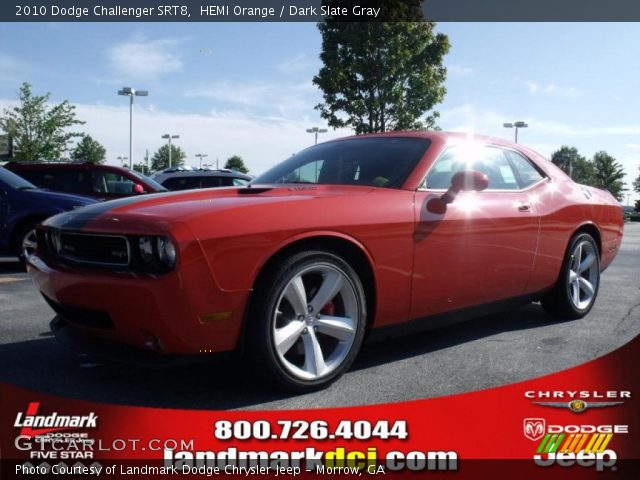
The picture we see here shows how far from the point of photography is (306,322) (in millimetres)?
3023

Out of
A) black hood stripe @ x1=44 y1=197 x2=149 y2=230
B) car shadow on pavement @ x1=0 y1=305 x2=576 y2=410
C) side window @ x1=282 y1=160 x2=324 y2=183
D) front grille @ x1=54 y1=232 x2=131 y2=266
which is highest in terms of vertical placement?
side window @ x1=282 y1=160 x2=324 y2=183

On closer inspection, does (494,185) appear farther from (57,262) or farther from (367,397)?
(57,262)

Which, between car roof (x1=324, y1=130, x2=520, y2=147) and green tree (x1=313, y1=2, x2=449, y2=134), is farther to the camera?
green tree (x1=313, y1=2, x2=449, y2=134)

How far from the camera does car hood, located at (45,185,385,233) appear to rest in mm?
2719

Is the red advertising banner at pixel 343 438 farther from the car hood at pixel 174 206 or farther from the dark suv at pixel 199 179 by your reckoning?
Result: the dark suv at pixel 199 179

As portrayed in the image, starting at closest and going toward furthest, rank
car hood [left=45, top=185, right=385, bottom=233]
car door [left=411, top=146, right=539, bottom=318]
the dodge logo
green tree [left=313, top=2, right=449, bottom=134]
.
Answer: the dodge logo, car hood [left=45, top=185, right=385, bottom=233], car door [left=411, top=146, right=539, bottom=318], green tree [left=313, top=2, right=449, bottom=134]

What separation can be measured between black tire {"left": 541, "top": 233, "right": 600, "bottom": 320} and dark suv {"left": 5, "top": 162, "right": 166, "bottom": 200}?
6711 millimetres

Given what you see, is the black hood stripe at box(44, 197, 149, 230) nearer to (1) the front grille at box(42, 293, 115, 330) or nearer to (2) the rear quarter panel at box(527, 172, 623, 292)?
(1) the front grille at box(42, 293, 115, 330)

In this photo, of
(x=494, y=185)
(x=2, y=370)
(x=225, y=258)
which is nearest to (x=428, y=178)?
(x=494, y=185)

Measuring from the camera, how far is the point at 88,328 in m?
2.92

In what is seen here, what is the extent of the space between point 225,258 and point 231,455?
83 cm

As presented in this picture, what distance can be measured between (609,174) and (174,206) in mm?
86915

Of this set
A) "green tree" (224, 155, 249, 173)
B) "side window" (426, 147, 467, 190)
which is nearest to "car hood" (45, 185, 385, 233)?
"side window" (426, 147, 467, 190)

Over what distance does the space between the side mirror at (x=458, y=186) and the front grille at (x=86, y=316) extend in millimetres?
1842
